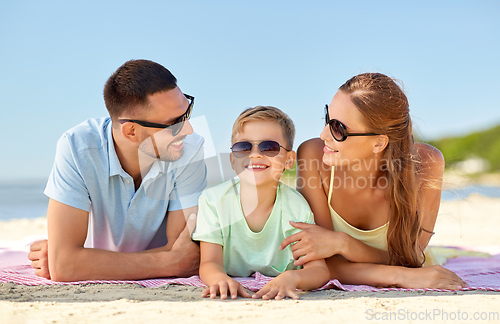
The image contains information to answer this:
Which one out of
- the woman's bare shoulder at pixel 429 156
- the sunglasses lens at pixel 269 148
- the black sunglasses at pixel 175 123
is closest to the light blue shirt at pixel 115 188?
the black sunglasses at pixel 175 123

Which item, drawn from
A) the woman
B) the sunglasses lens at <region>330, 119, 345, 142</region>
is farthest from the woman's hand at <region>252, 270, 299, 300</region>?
the sunglasses lens at <region>330, 119, 345, 142</region>

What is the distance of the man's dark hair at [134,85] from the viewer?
3.45 metres

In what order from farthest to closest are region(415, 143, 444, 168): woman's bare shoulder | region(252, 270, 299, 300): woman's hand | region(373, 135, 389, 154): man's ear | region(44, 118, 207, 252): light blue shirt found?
region(415, 143, 444, 168): woman's bare shoulder
region(373, 135, 389, 154): man's ear
region(44, 118, 207, 252): light blue shirt
region(252, 270, 299, 300): woman's hand

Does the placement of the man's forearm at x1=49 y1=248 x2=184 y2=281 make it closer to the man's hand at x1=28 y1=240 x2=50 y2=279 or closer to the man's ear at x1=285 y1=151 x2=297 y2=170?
the man's hand at x1=28 y1=240 x2=50 y2=279

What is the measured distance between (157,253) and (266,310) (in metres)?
1.29

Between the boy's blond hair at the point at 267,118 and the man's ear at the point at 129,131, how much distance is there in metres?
0.81

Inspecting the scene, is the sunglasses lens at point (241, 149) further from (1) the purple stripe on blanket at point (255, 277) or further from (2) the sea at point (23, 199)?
(2) the sea at point (23, 199)

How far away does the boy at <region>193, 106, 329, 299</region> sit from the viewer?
318cm

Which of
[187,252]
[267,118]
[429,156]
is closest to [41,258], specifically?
[187,252]

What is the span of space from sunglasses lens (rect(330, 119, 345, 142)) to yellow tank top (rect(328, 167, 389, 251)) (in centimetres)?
30

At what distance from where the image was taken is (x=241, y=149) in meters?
3.19

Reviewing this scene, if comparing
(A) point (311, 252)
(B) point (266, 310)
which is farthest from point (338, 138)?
(B) point (266, 310)

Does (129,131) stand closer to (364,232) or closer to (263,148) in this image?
(263,148)

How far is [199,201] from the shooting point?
3.35 meters
